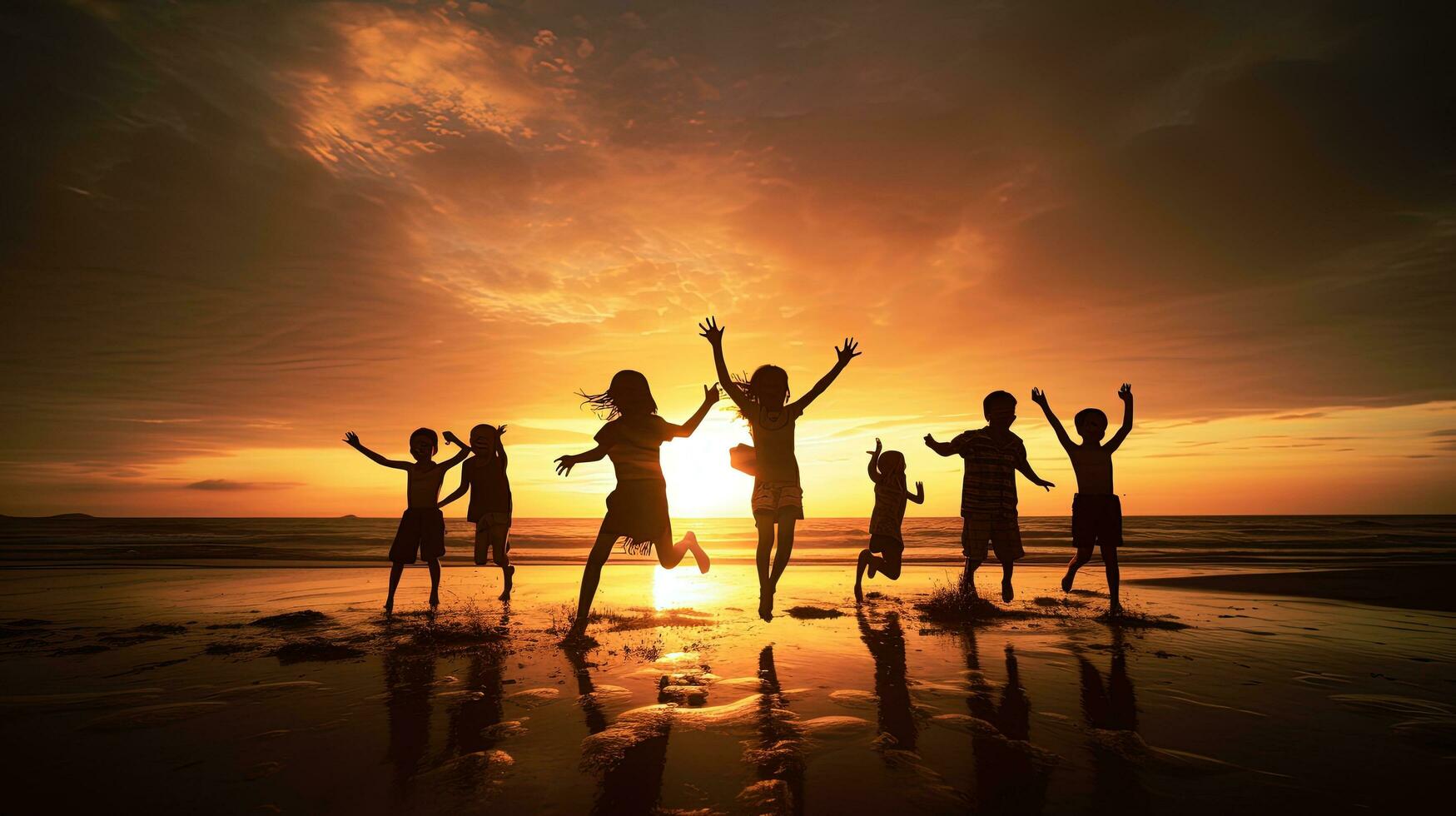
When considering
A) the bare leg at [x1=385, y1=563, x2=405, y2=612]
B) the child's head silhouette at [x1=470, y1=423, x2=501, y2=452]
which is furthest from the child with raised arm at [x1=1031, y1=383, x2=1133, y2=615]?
the bare leg at [x1=385, y1=563, x2=405, y2=612]

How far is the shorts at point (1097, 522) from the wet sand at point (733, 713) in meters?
0.98

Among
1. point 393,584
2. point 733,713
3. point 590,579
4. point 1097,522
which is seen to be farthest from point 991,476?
point 393,584

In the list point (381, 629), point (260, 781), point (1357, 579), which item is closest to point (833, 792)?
point (260, 781)

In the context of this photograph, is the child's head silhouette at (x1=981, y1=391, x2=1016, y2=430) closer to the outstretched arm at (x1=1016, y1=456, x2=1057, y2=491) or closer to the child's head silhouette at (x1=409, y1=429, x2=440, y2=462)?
the outstretched arm at (x1=1016, y1=456, x2=1057, y2=491)

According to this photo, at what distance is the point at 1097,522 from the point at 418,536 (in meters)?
9.08

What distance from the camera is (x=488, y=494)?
374 inches

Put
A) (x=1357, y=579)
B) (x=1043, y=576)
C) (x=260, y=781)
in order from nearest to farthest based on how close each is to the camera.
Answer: (x=260, y=781) < (x=1357, y=579) < (x=1043, y=576)

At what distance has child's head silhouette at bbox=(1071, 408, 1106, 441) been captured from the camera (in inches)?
312

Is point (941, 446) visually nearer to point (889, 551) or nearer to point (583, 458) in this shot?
point (889, 551)

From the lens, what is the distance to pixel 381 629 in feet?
22.5

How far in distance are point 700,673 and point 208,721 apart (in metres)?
3.14

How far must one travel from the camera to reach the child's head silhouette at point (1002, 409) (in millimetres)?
8508

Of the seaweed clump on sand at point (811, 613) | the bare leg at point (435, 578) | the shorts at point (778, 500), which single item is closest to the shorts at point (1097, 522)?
the seaweed clump on sand at point (811, 613)

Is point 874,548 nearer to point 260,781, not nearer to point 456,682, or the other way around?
point 456,682
